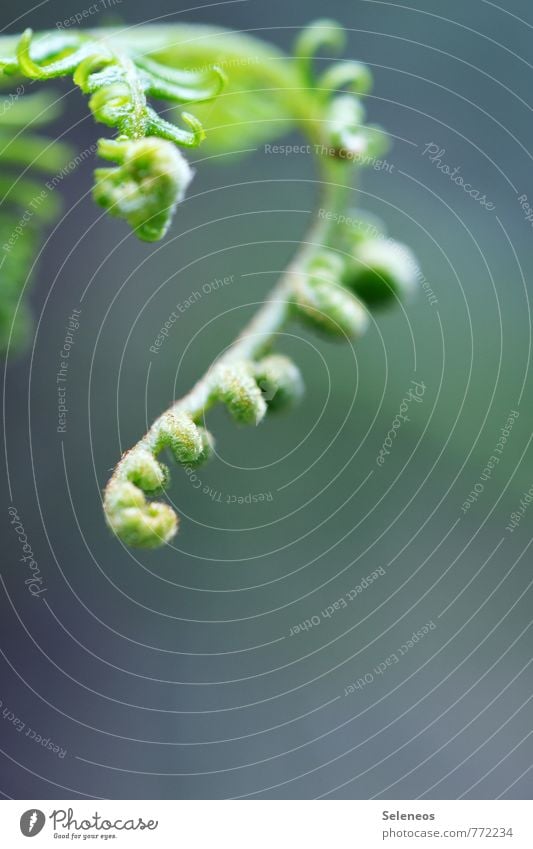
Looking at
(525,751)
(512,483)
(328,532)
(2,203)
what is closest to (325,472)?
(328,532)

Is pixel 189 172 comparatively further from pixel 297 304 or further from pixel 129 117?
pixel 297 304

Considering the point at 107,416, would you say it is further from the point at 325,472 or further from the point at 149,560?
the point at 325,472
